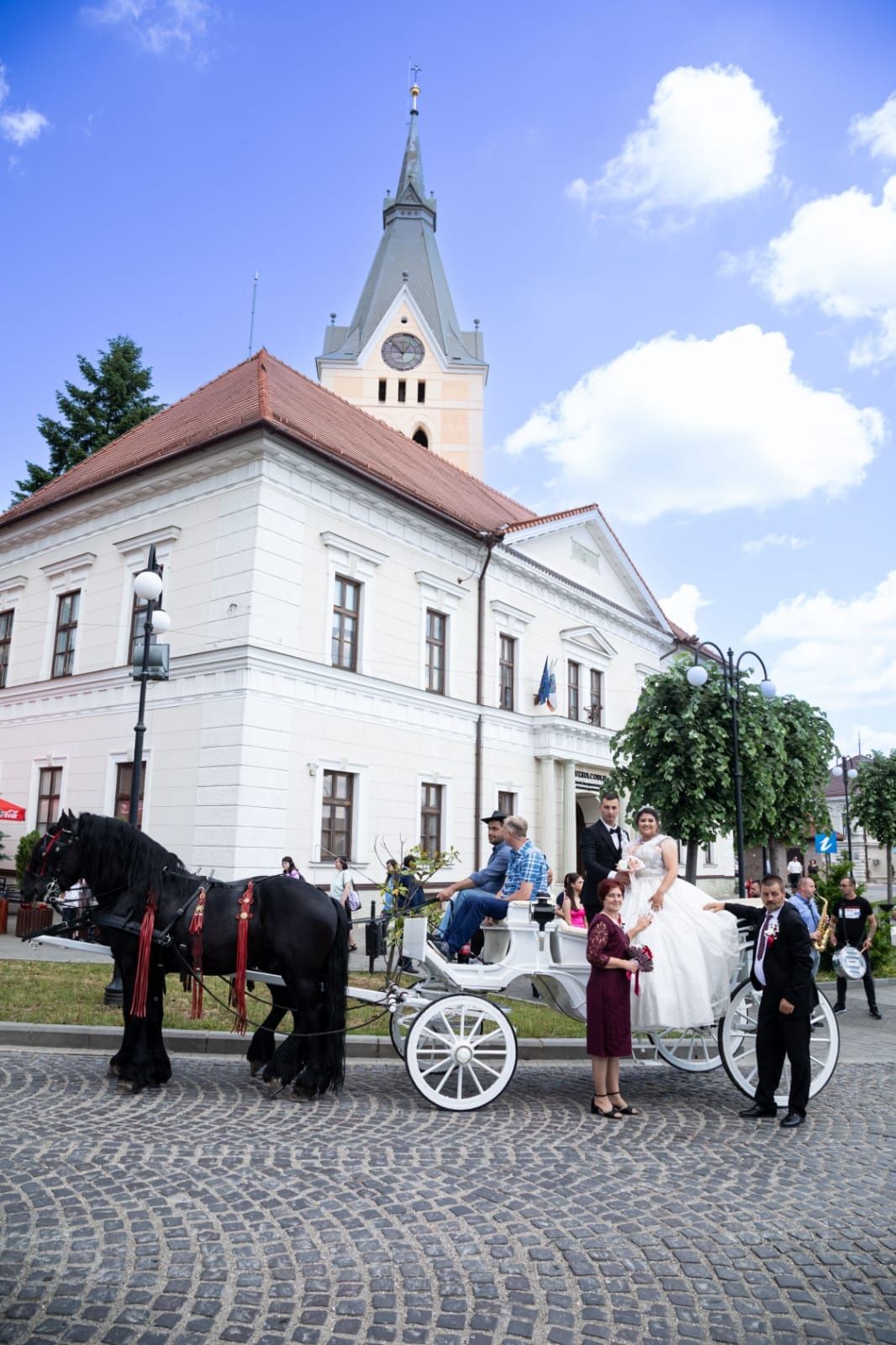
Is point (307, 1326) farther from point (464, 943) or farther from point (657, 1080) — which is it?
point (657, 1080)

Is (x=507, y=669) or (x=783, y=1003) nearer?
(x=783, y=1003)

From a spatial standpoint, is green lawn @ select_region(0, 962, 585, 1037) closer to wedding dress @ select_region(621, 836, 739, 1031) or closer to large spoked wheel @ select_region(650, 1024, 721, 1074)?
large spoked wheel @ select_region(650, 1024, 721, 1074)

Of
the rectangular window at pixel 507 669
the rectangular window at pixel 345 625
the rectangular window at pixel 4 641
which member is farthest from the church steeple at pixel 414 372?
the rectangular window at pixel 345 625

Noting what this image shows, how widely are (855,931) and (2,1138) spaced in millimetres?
10824

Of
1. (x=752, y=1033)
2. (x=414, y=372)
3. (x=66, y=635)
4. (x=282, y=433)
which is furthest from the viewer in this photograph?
(x=414, y=372)

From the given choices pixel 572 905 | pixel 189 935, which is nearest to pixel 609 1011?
pixel 189 935

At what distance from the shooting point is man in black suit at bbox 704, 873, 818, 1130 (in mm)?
6426

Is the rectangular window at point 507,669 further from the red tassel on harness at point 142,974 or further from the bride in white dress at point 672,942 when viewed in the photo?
the red tassel on harness at point 142,974

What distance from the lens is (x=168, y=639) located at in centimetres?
1956

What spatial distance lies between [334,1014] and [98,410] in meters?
35.3

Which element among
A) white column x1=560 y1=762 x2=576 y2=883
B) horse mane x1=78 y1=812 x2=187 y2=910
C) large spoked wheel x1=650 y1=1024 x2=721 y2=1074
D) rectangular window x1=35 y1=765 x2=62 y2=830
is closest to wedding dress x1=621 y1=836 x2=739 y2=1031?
large spoked wheel x1=650 y1=1024 x2=721 y2=1074

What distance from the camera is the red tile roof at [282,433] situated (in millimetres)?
19547

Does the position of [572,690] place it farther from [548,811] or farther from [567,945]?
[567,945]

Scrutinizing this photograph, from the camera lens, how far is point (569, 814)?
26344 millimetres
